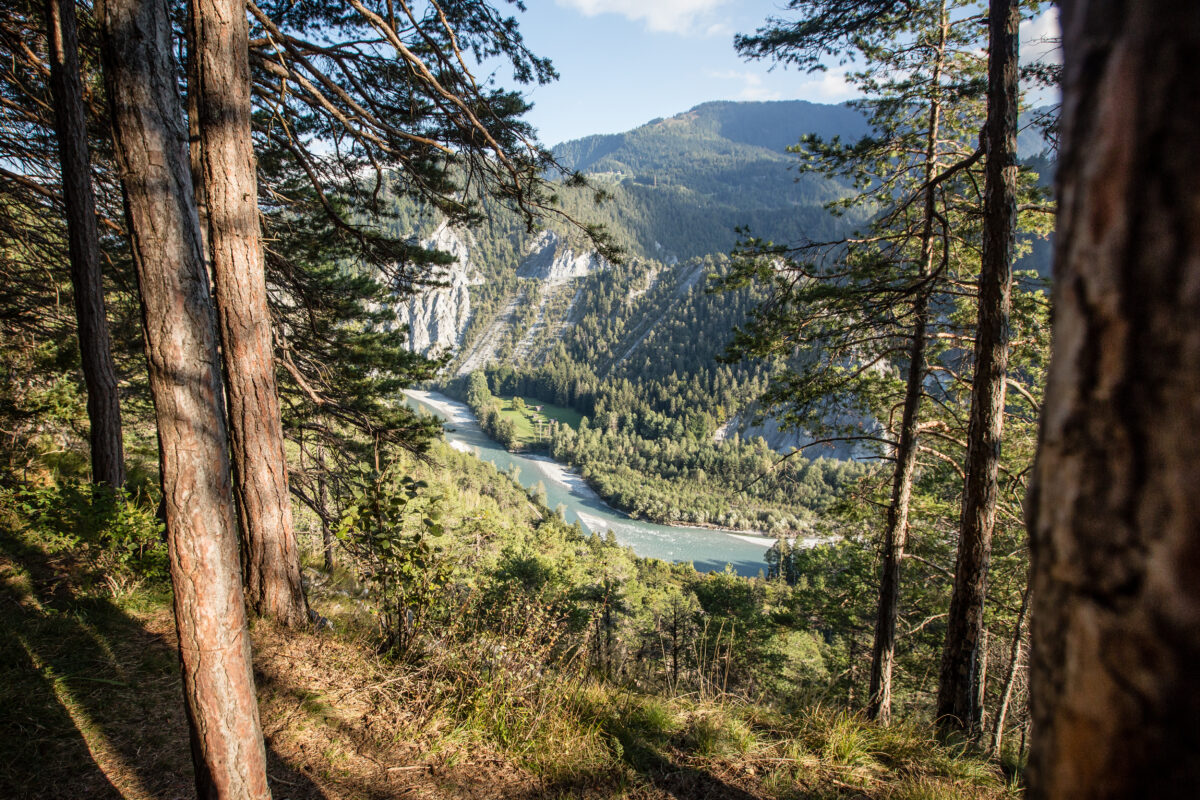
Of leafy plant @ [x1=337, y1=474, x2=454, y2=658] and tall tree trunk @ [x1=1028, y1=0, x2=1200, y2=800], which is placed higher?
tall tree trunk @ [x1=1028, y1=0, x2=1200, y2=800]

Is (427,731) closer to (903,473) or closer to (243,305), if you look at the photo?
(243,305)

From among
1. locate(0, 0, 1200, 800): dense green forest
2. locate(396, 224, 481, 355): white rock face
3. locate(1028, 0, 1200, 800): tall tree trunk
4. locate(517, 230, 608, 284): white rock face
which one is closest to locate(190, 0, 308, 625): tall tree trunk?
locate(0, 0, 1200, 800): dense green forest

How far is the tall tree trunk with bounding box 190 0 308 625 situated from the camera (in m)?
2.74

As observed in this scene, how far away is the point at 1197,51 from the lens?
0.32 m

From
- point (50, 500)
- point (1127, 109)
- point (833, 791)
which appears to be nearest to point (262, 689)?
point (50, 500)

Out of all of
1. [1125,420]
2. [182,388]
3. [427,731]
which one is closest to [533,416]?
[427,731]

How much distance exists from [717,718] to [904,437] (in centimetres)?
325

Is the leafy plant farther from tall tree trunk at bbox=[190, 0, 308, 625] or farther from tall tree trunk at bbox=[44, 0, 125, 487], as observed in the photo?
tall tree trunk at bbox=[44, 0, 125, 487]

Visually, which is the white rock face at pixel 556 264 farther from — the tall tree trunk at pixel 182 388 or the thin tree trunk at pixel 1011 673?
the tall tree trunk at pixel 182 388

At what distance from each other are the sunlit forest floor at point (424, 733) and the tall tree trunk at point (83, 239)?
143 cm

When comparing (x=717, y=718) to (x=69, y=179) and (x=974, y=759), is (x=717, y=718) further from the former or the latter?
(x=69, y=179)

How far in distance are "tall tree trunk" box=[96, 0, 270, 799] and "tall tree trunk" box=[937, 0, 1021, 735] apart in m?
4.19

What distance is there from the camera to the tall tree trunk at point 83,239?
12.0 ft

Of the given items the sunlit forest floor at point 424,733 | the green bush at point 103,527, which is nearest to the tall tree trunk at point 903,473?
the sunlit forest floor at point 424,733
